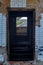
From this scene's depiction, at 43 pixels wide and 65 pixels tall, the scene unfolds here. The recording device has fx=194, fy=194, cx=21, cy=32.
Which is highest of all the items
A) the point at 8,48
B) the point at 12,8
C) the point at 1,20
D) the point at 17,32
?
the point at 12,8

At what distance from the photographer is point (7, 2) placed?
3.03 meters

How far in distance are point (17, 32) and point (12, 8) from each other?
41 centimetres

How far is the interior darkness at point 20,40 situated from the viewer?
10.3 feet

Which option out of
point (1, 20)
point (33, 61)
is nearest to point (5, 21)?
point (1, 20)

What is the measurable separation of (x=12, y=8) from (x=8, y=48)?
642mm

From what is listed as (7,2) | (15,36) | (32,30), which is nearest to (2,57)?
(15,36)

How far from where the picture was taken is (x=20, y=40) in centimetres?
321

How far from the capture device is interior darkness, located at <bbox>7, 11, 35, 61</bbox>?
10.3 ft

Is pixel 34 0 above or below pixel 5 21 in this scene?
above

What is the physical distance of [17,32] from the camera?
10.4 feet

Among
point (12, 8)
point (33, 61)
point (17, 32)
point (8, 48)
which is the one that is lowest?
point (33, 61)

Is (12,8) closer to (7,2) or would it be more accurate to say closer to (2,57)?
(7,2)

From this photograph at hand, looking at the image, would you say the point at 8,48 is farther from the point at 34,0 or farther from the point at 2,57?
the point at 34,0

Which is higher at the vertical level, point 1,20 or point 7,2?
point 7,2
